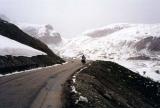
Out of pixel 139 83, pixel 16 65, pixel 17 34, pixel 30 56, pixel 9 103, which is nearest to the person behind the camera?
pixel 9 103

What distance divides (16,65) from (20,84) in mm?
13447

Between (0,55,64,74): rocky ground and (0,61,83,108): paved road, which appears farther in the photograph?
(0,55,64,74): rocky ground

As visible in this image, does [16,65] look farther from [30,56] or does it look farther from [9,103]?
[9,103]

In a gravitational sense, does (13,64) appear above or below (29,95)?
above

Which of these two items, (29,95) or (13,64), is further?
(13,64)

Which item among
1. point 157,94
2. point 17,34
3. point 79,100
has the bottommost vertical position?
point 157,94

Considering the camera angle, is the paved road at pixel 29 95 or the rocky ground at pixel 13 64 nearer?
the paved road at pixel 29 95

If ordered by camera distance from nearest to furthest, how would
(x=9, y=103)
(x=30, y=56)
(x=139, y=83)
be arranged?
(x=9, y=103) < (x=30, y=56) < (x=139, y=83)

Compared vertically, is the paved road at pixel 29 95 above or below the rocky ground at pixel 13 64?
below

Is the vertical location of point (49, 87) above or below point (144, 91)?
above

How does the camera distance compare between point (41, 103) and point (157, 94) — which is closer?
point (41, 103)

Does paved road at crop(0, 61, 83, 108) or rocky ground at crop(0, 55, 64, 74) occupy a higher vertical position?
rocky ground at crop(0, 55, 64, 74)

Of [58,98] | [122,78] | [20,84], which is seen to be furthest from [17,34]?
[58,98]

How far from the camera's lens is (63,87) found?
2189cm
